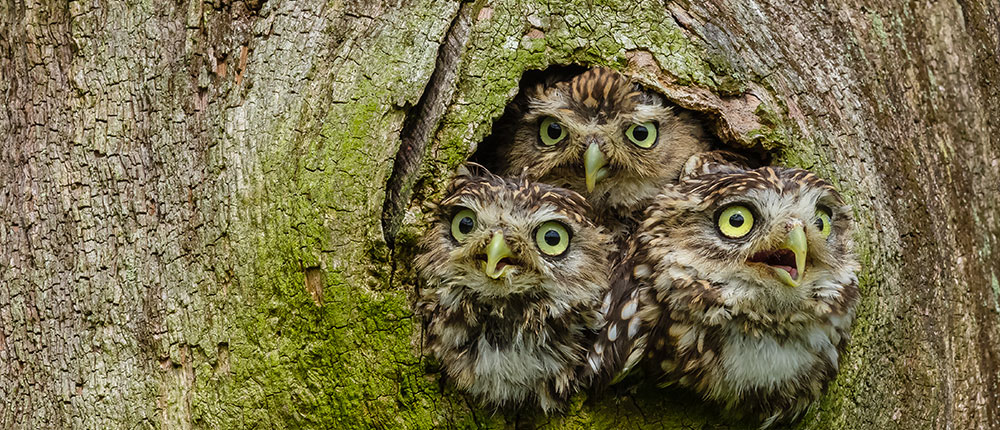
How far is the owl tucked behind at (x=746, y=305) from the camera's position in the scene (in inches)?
102

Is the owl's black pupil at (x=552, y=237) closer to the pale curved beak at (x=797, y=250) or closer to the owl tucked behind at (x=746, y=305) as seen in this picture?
the owl tucked behind at (x=746, y=305)

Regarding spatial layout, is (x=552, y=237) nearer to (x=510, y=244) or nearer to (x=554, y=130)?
(x=510, y=244)

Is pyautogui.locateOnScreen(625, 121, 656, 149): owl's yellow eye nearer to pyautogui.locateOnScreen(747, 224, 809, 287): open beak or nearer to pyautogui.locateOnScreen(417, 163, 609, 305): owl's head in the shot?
pyautogui.locateOnScreen(417, 163, 609, 305): owl's head

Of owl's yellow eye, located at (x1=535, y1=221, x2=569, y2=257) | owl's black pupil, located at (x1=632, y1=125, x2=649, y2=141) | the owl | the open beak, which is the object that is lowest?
the owl

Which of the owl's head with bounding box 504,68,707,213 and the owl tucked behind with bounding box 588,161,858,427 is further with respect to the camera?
the owl's head with bounding box 504,68,707,213

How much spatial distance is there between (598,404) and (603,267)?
16.1 inches

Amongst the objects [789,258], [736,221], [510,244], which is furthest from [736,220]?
[510,244]

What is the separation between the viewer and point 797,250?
249 centimetres

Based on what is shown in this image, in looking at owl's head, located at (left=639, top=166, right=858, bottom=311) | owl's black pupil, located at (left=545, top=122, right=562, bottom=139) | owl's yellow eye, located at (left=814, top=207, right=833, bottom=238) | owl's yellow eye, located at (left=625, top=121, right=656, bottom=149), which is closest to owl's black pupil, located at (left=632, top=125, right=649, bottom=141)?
owl's yellow eye, located at (left=625, top=121, right=656, bottom=149)

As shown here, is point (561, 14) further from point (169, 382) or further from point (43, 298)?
point (43, 298)

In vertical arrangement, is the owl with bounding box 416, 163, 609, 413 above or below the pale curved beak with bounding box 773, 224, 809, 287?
below

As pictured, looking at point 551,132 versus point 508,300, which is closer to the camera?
point 508,300

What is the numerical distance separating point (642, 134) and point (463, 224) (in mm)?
790

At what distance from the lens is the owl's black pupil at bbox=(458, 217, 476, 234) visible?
8.85 feet
